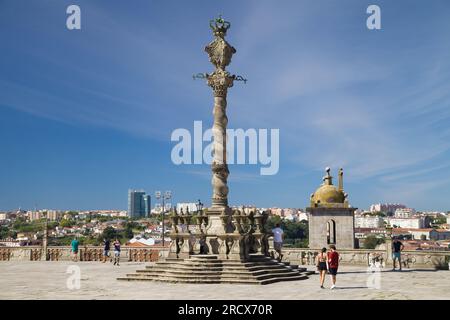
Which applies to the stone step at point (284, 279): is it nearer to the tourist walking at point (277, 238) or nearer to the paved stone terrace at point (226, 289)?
the paved stone terrace at point (226, 289)

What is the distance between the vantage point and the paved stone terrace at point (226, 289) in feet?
47.6

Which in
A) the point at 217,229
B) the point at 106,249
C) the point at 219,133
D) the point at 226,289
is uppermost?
the point at 219,133

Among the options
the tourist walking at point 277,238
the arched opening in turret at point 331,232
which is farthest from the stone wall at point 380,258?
the tourist walking at point 277,238

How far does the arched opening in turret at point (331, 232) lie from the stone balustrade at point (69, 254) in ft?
30.6

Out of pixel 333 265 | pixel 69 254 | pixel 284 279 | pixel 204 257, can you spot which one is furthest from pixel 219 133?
pixel 69 254

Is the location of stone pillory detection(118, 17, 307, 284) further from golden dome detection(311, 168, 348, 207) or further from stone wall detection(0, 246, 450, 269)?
golden dome detection(311, 168, 348, 207)

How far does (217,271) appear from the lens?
18578 mm

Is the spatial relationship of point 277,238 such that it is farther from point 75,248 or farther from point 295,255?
point 75,248

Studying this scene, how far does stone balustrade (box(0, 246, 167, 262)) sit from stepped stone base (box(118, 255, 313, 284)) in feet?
31.5

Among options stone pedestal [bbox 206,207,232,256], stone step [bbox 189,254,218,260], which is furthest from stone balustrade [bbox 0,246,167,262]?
stone step [bbox 189,254,218,260]

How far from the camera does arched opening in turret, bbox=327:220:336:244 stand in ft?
91.5

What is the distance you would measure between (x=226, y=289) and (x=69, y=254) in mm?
17778

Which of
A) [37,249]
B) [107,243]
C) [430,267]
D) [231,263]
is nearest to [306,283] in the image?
[231,263]

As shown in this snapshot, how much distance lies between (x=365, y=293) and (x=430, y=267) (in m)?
10.6
